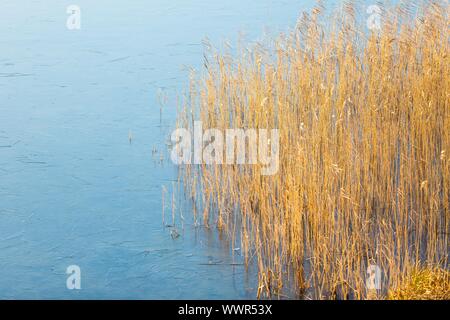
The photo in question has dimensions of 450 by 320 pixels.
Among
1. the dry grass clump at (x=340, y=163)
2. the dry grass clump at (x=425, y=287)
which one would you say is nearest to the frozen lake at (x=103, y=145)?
the dry grass clump at (x=340, y=163)

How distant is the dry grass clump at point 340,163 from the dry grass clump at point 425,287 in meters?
0.07

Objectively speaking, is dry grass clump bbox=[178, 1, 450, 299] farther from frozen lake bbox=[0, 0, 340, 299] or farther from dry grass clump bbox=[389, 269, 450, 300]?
frozen lake bbox=[0, 0, 340, 299]

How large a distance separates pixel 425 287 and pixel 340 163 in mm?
1117

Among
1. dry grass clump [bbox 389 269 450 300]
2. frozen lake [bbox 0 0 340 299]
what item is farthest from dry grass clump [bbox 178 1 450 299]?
frozen lake [bbox 0 0 340 299]

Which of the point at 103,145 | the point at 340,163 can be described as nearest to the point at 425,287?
the point at 340,163

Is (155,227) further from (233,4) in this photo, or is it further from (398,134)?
(233,4)

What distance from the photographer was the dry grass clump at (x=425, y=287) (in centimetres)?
372

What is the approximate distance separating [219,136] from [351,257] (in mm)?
1677

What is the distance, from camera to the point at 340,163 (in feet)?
15.4

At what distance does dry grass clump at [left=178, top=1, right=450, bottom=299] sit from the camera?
4.18m

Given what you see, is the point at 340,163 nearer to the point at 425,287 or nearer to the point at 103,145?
the point at 425,287

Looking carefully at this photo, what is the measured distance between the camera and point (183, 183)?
538cm

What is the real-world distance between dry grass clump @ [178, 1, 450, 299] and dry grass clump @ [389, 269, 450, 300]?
2.7 inches

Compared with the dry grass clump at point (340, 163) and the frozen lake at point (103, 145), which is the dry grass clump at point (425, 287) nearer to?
the dry grass clump at point (340, 163)
